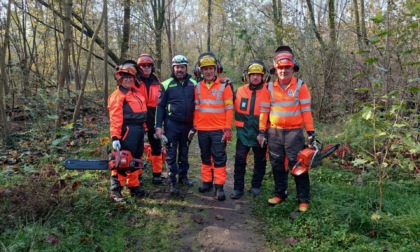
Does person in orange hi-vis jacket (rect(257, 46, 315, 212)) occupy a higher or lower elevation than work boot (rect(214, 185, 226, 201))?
higher

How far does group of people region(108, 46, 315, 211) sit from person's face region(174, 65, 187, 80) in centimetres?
2

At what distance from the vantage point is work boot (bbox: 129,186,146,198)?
507cm

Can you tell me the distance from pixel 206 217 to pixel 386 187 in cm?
289

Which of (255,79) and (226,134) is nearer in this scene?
(255,79)

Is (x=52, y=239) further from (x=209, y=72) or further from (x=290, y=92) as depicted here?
(x=290, y=92)

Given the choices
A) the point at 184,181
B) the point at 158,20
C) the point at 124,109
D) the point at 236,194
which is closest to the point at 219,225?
the point at 236,194

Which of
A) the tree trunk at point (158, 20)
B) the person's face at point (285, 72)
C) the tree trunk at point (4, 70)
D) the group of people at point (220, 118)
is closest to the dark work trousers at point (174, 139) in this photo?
the group of people at point (220, 118)

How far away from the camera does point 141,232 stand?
13.3 feet

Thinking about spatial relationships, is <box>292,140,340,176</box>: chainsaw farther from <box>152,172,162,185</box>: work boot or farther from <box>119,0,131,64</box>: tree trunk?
<box>119,0,131,64</box>: tree trunk

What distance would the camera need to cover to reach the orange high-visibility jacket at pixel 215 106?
495cm

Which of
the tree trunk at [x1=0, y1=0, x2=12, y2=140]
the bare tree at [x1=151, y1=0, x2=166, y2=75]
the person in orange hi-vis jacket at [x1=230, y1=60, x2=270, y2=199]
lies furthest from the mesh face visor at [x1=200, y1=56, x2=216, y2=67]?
the bare tree at [x1=151, y1=0, x2=166, y2=75]

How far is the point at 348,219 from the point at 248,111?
2.11m

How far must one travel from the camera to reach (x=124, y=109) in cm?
477

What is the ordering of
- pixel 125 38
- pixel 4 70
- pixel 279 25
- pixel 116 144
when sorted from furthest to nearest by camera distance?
pixel 125 38
pixel 279 25
pixel 4 70
pixel 116 144
